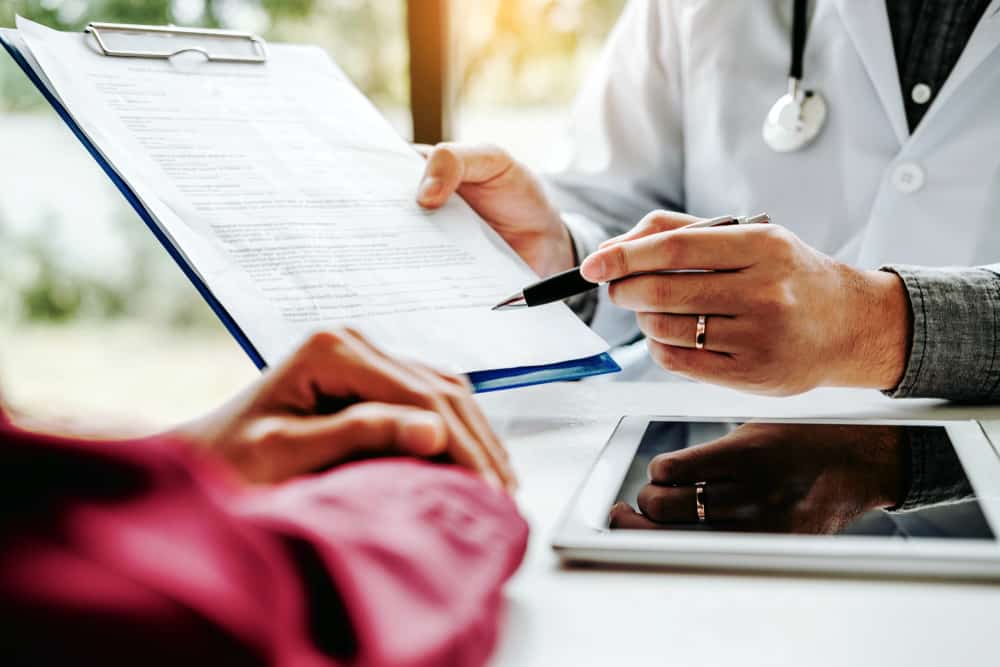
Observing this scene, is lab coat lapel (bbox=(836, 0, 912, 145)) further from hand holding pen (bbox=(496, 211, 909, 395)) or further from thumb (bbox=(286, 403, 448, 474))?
thumb (bbox=(286, 403, 448, 474))

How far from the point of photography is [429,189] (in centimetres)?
84

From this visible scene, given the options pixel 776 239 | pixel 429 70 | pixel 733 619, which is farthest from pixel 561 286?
pixel 429 70

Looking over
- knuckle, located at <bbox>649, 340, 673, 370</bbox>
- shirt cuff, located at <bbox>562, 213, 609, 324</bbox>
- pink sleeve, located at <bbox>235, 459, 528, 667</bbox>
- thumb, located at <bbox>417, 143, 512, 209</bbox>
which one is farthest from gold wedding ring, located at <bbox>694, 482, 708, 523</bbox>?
shirt cuff, located at <bbox>562, 213, 609, 324</bbox>

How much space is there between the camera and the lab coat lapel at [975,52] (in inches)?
36.9

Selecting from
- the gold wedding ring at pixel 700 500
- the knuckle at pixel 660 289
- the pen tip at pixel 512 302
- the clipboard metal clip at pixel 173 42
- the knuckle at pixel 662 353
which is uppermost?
the clipboard metal clip at pixel 173 42

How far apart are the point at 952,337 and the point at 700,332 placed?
204 mm

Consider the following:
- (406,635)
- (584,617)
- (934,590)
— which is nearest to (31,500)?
(406,635)

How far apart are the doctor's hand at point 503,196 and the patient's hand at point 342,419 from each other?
402mm

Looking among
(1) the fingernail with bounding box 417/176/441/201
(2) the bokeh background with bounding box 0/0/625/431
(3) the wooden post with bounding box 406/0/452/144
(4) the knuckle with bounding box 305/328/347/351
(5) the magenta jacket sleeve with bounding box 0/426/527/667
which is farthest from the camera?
(2) the bokeh background with bounding box 0/0/625/431

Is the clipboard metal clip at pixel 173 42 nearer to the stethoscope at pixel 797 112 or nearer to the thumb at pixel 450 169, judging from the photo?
the thumb at pixel 450 169

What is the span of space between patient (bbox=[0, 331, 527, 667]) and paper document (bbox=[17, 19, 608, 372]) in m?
0.23

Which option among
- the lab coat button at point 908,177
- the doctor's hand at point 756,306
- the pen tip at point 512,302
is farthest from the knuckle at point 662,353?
the lab coat button at point 908,177

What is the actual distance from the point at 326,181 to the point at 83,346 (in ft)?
7.66

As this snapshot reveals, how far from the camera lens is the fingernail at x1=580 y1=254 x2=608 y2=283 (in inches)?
25.5
